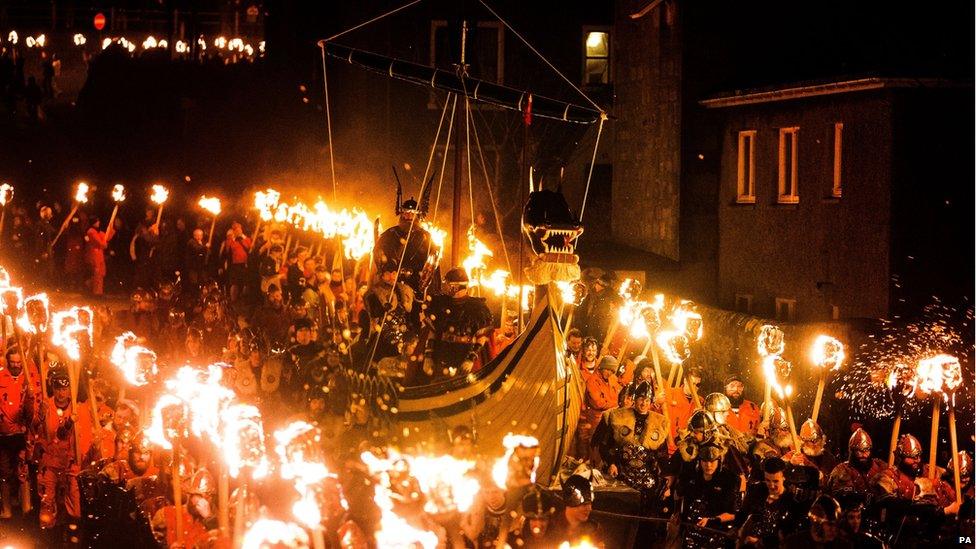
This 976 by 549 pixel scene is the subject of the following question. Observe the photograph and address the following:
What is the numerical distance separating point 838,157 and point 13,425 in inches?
435

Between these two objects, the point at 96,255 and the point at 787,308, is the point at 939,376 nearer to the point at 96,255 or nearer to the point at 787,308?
the point at 787,308

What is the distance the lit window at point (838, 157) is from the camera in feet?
57.4

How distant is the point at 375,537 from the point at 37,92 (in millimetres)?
26279

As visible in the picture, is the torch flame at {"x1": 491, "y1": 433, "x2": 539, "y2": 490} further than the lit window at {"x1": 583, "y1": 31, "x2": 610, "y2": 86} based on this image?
No

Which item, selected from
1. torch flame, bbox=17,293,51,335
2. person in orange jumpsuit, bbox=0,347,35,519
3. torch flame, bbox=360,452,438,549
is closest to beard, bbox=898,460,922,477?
torch flame, bbox=360,452,438,549

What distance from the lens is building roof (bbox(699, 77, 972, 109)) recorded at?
637 inches

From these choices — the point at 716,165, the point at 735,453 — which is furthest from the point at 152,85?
the point at 735,453

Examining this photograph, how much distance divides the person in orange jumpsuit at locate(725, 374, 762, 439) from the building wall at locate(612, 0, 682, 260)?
8502 millimetres

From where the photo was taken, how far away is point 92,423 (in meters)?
12.4

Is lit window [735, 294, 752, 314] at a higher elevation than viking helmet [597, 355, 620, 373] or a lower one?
higher

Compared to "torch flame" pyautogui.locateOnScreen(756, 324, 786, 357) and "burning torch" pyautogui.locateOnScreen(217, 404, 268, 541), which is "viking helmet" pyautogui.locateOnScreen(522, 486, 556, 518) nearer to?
"burning torch" pyautogui.locateOnScreen(217, 404, 268, 541)

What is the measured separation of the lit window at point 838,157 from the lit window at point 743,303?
2729 mm

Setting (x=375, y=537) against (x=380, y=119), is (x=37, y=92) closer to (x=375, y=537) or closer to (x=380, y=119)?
(x=380, y=119)

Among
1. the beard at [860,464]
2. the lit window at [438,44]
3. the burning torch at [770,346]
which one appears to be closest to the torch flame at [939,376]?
the beard at [860,464]
